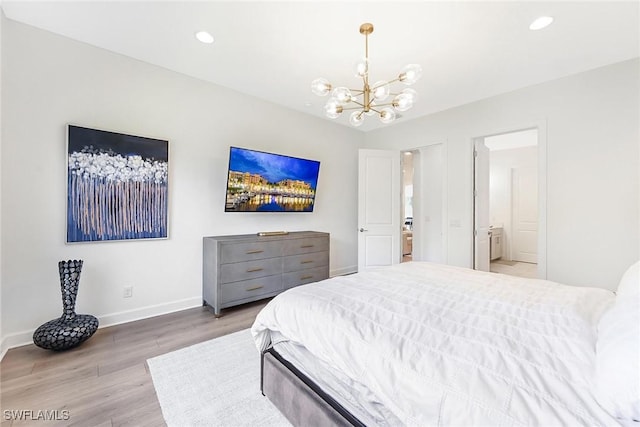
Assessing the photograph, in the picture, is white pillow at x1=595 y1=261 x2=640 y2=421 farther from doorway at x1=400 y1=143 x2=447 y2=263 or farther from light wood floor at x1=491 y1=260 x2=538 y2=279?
light wood floor at x1=491 y1=260 x2=538 y2=279

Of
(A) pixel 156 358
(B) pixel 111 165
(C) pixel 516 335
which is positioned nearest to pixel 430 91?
(C) pixel 516 335

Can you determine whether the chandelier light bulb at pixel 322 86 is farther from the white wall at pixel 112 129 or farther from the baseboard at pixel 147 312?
the baseboard at pixel 147 312

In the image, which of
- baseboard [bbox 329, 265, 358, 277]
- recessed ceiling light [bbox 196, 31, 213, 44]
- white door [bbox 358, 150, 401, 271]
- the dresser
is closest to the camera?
recessed ceiling light [bbox 196, 31, 213, 44]

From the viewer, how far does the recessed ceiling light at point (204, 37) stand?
2318 millimetres

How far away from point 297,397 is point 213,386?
804mm

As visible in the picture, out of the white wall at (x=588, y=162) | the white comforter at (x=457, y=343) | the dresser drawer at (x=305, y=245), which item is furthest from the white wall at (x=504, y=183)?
the white comforter at (x=457, y=343)

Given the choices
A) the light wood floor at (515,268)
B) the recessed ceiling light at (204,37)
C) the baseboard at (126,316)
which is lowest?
the light wood floor at (515,268)

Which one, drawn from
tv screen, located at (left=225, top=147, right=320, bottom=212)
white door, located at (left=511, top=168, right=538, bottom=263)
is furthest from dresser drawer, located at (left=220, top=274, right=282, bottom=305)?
white door, located at (left=511, top=168, right=538, bottom=263)

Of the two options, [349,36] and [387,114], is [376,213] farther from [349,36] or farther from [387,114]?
[349,36]

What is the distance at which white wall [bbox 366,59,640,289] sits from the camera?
2607mm

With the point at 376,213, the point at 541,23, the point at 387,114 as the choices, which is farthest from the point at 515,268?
the point at 387,114

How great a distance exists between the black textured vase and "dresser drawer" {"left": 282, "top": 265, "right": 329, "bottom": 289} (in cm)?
192

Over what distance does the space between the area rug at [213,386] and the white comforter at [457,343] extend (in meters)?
0.36

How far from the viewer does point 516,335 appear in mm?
1072
